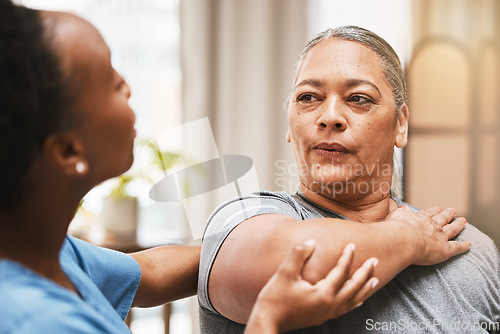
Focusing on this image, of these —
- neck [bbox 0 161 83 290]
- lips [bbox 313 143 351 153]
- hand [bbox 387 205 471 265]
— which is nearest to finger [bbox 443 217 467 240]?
hand [bbox 387 205 471 265]

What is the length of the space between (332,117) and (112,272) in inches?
18.7

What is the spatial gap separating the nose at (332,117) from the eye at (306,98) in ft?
0.13

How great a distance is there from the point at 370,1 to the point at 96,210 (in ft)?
5.02

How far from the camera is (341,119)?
0.85 meters

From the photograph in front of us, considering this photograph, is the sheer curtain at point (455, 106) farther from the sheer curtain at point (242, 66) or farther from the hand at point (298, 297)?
the hand at point (298, 297)

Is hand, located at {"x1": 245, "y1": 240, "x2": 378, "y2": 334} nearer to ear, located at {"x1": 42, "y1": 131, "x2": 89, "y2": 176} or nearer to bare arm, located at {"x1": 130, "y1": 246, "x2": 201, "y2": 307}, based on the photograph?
ear, located at {"x1": 42, "y1": 131, "x2": 89, "y2": 176}

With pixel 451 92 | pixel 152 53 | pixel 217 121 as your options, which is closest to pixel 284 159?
pixel 217 121

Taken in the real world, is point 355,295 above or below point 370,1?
below

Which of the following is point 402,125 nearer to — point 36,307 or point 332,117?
point 332,117

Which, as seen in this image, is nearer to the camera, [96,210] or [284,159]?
[284,159]

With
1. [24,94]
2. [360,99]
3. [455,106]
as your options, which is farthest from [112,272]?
[455,106]

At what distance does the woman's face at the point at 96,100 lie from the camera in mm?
475

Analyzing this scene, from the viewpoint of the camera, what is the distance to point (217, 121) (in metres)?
2.09

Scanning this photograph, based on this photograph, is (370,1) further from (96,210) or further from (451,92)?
(96,210)
